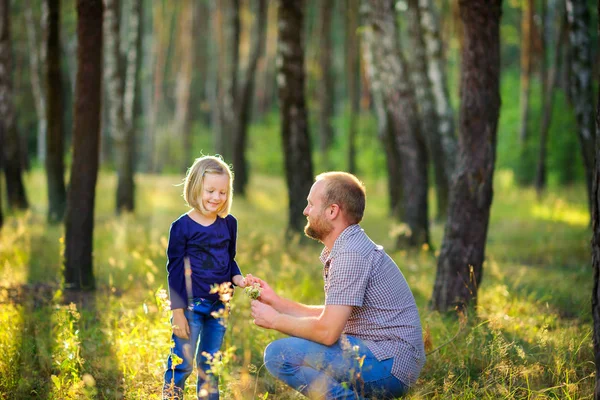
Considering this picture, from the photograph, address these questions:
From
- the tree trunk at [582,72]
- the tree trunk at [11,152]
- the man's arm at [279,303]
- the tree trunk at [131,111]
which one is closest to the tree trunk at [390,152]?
the tree trunk at [582,72]

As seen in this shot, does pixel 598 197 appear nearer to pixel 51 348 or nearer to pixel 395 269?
pixel 395 269

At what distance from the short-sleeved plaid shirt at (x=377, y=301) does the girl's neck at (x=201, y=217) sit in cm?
80

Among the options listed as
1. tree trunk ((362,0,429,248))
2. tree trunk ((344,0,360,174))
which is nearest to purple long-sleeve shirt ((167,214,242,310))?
tree trunk ((362,0,429,248))

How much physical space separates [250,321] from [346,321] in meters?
2.54

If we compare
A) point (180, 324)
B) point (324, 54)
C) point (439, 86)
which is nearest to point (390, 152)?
point (439, 86)

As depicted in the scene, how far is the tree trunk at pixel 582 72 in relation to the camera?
10.8 m

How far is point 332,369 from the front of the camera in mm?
4191

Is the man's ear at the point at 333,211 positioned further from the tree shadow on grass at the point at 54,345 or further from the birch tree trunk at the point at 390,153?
the birch tree trunk at the point at 390,153

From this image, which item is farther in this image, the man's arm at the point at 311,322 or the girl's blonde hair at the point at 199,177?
the girl's blonde hair at the point at 199,177

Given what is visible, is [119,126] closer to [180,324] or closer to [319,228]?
[180,324]

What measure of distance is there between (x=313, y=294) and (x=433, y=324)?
5.78 feet

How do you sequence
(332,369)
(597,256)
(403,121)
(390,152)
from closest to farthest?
(597,256), (332,369), (403,121), (390,152)

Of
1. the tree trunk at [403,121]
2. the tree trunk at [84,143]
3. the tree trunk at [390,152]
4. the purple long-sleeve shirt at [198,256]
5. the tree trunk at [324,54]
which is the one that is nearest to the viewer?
the purple long-sleeve shirt at [198,256]

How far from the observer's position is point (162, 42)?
113 feet
